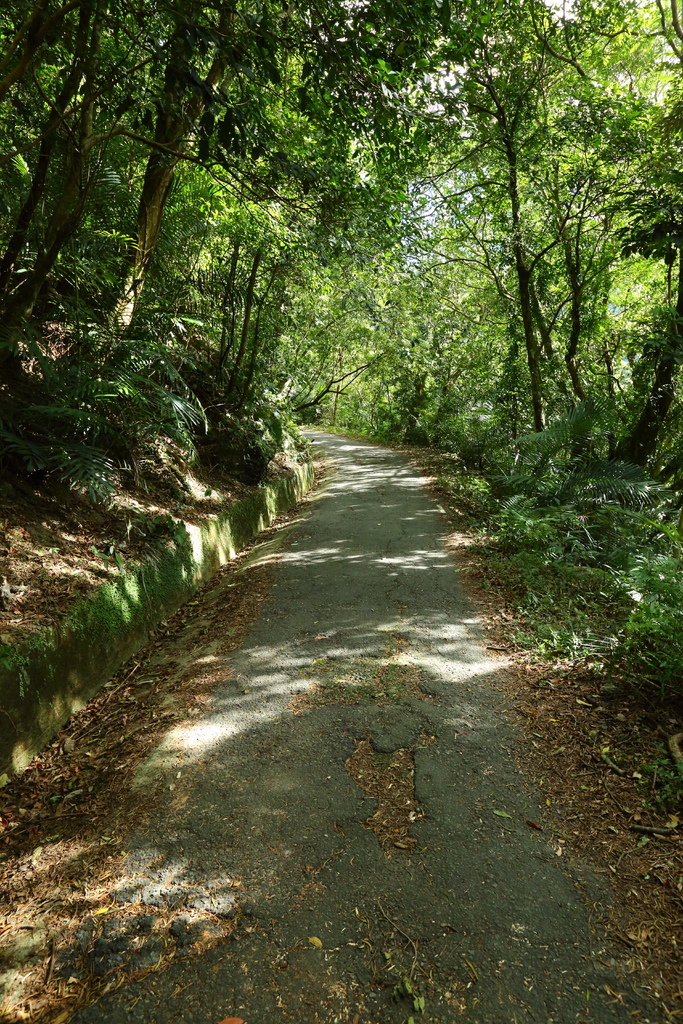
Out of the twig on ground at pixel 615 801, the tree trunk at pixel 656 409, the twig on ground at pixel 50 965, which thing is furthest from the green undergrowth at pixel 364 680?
the tree trunk at pixel 656 409

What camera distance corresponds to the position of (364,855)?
98.3 inches

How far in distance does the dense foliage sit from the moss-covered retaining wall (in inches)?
34.6

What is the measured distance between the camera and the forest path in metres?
1.94

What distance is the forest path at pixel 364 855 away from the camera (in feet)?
6.35

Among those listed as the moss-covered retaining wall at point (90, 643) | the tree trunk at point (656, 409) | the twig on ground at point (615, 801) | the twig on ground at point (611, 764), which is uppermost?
the tree trunk at point (656, 409)

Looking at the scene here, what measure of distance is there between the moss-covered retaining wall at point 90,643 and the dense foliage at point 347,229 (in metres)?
0.88

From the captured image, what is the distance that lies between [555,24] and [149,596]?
9780mm

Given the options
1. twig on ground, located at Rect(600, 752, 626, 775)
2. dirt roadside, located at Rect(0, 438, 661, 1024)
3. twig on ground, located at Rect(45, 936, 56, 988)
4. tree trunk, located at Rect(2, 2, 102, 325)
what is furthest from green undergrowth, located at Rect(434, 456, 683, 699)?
tree trunk, located at Rect(2, 2, 102, 325)

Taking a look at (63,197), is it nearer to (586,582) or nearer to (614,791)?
(614,791)

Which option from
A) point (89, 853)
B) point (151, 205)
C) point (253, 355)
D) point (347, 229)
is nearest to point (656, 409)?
point (347, 229)

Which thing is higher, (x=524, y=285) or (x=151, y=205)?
(x=151, y=205)

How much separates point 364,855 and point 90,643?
7.88ft

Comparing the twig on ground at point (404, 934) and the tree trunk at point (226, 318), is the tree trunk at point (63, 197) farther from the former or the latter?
the twig on ground at point (404, 934)

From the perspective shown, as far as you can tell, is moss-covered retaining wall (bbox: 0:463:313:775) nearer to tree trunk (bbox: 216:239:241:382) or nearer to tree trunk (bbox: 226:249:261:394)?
tree trunk (bbox: 226:249:261:394)
